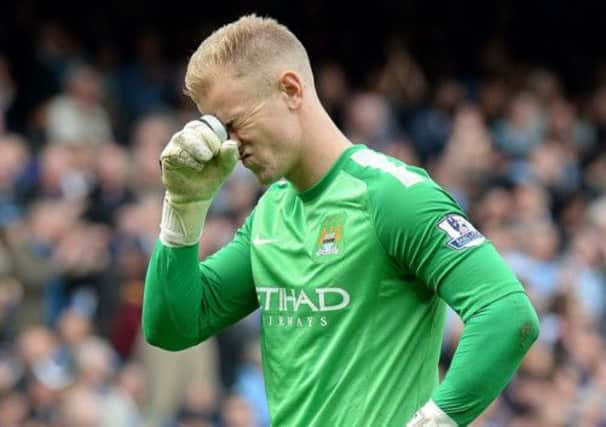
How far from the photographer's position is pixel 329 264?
3859mm

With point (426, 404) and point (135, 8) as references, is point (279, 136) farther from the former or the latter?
point (135, 8)

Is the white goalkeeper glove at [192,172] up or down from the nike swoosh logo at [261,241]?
up

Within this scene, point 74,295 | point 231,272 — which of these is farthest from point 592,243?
point 231,272

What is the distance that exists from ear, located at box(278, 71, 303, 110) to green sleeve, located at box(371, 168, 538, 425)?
0.43 m

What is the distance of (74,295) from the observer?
10008mm

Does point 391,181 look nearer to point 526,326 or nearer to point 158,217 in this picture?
point 526,326

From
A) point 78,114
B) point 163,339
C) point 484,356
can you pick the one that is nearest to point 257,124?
point 163,339

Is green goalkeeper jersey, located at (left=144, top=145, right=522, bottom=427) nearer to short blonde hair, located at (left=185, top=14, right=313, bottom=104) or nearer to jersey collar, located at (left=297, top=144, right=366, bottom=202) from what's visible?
jersey collar, located at (left=297, top=144, right=366, bottom=202)

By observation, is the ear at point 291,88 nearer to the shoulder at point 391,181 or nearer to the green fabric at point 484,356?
the shoulder at point 391,181

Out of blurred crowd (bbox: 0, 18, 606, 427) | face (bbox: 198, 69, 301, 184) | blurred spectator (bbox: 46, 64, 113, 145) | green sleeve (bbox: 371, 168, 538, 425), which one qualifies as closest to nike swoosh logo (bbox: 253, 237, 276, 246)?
face (bbox: 198, 69, 301, 184)

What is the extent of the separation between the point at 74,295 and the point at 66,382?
1236 mm

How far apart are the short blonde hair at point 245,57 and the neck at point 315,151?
0.40 feet

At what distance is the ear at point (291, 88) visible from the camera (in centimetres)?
394

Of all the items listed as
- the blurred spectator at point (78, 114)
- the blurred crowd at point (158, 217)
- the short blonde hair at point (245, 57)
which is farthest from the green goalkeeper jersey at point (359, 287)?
the blurred spectator at point (78, 114)
